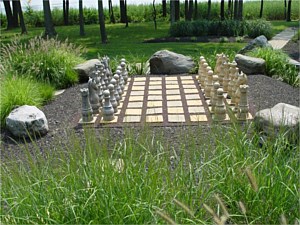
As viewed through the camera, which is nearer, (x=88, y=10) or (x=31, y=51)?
(x=31, y=51)

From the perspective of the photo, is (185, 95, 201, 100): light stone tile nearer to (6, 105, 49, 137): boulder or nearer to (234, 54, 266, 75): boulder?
(234, 54, 266, 75): boulder

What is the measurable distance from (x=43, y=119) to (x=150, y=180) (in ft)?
9.26

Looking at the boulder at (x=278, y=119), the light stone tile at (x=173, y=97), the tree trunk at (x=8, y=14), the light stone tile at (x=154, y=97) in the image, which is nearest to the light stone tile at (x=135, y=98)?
the light stone tile at (x=154, y=97)

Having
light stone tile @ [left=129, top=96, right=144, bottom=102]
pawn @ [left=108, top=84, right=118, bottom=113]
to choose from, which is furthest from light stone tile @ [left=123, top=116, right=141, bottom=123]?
light stone tile @ [left=129, top=96, right=144, bottom=102]

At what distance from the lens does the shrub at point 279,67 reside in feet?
23.5

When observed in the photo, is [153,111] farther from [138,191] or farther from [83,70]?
[138,191]

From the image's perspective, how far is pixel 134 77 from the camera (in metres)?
7.97

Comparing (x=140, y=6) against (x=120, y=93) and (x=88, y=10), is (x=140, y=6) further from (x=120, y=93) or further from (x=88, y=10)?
(x=120, y=93)

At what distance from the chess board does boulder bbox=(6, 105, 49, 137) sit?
0.71m

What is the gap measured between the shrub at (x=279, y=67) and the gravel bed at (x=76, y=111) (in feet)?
1.06

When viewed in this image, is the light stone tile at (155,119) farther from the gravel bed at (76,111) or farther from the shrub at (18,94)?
the shrub at (18,94)

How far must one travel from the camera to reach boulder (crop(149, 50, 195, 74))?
Answer: 27.3 feet

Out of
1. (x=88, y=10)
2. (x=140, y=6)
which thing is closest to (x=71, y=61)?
(x=88, y=10)

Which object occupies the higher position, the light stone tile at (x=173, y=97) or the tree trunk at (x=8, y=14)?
the tree trunk at (x=8, y=14)
